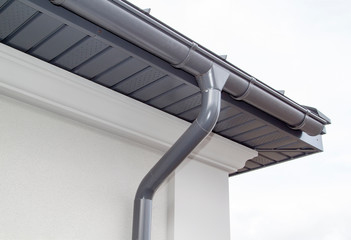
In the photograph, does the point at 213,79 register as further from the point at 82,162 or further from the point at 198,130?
the point at 82,162

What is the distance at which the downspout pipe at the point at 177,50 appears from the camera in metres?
2.25

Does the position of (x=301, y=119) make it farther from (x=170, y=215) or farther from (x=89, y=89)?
(x=89, y=89)

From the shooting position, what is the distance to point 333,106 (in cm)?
616

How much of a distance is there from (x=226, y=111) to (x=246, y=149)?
30.8 inches

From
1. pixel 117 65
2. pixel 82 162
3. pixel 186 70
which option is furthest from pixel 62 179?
pixel 186 70

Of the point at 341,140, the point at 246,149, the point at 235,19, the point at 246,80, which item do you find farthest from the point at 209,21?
the point at 341,140

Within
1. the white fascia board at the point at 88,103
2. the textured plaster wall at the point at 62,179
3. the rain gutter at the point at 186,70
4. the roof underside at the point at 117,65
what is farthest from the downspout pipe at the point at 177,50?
the textured plaster wall at the point at 62,179

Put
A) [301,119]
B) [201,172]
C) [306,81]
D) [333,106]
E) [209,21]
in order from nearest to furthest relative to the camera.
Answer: [301,119] → [201,172] → [209,21] → [306,81] → [333,106]

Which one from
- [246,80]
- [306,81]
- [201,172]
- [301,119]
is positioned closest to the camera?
[246,80]

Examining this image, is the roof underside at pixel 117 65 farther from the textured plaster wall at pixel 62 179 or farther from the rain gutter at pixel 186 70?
the textured plaster wall at pixel 62 179

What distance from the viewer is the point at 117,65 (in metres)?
2.86

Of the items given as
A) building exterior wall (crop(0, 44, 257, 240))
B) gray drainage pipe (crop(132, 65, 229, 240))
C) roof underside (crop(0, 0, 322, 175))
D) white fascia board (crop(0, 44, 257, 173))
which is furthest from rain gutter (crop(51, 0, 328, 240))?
white fascia board (crop(0, 44, 257, 173))

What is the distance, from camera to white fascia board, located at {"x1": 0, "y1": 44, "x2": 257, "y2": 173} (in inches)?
107

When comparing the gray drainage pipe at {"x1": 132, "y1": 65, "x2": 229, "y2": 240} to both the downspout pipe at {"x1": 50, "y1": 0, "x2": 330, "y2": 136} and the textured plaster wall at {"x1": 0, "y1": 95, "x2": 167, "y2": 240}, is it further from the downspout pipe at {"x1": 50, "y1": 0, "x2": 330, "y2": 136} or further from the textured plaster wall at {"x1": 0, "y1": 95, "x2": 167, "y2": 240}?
the textured plaster wall at {"x1": 0, "y1": 95, "x2": 167, "y2": 240}
